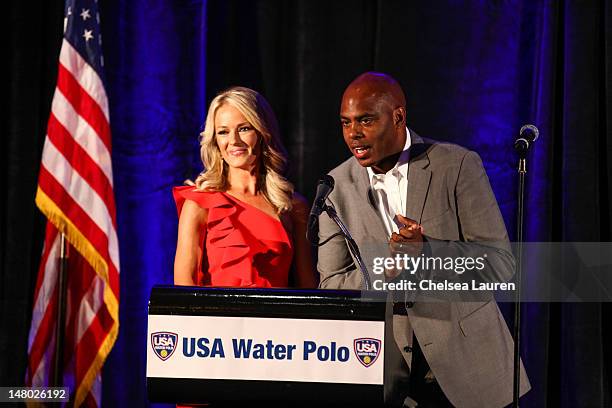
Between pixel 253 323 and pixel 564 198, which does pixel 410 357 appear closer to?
pixel 253 323

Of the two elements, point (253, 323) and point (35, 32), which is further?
point (35, 32)

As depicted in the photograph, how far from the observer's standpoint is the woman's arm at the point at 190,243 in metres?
3.58

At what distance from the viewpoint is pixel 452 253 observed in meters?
3.31

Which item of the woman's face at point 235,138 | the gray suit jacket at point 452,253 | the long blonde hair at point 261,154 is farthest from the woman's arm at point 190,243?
the gray suit jacket at point 452,253

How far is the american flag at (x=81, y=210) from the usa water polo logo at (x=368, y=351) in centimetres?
196

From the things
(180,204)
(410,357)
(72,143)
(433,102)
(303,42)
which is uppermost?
(303,42)

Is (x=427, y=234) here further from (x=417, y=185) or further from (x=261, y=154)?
(x=261, y=154)

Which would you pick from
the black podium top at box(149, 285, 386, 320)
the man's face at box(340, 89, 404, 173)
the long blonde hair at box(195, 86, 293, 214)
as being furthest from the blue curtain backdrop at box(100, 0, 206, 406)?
the black podium top at box(149, 285, 386, 320)

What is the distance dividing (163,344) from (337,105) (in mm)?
2040

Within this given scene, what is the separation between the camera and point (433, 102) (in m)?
4.07


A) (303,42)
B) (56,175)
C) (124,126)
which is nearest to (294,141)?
(303,42)

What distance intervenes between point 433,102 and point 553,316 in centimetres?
122

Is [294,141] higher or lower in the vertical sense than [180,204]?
higher

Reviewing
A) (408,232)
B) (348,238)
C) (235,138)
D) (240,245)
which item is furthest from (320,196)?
(235,138)
